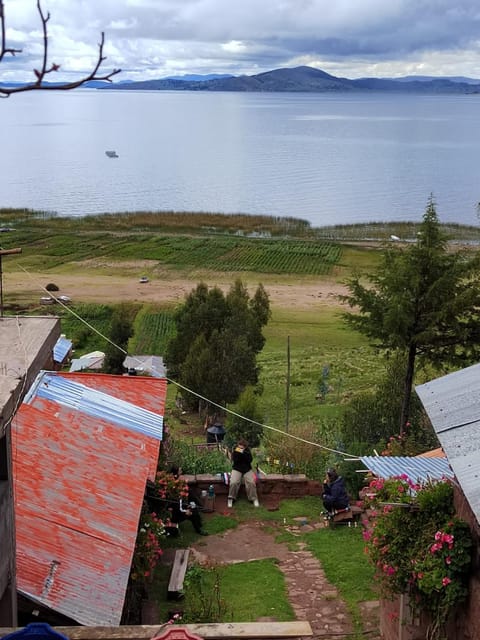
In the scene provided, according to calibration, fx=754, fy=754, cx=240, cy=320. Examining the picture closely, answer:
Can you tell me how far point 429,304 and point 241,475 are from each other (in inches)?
245

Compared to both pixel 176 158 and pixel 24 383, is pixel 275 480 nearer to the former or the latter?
pixel 24 383

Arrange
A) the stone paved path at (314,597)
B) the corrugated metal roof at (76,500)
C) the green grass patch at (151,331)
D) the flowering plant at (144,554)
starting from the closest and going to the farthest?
the corrugated metal roof at (76,500)
the stone paved path at (314,597)
the flowering plant at (144,554)
the green grass patch at (151,331)

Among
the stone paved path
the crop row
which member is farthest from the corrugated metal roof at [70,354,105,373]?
the crop row

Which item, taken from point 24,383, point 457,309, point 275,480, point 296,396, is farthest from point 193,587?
point 296,396

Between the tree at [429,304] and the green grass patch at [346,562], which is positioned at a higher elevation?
the tree at [429,304]

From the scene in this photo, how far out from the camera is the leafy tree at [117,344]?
30.6 m

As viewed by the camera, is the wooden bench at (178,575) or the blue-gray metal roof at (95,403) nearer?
the wooden bench at (178,575)

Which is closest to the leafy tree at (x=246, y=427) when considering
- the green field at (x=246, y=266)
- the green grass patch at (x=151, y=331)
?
the green field at (x=246, y=266)

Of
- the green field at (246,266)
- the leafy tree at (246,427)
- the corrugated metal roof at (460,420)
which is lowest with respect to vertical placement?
the green field at (246,266)

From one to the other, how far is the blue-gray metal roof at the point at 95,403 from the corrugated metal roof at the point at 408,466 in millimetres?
3676

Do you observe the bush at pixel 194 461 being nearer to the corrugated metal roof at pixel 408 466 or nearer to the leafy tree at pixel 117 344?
the corrugated metal roof at pixel 408 466

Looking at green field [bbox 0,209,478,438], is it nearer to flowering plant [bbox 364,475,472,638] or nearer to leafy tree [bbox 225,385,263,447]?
leafy tree [bbox 225,385,263,447]

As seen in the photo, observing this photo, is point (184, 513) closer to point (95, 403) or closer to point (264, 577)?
point (264, 577)

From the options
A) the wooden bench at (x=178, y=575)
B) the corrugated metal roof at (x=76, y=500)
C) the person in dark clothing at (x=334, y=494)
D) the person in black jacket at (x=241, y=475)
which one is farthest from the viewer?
the person in black jacket at (x=241, y=475)
